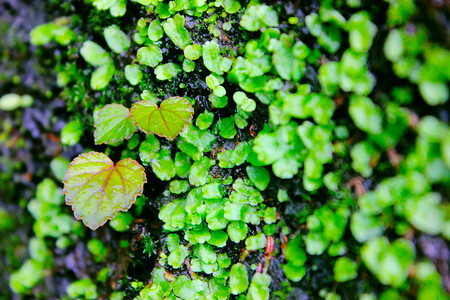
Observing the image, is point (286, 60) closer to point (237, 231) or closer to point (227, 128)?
point (227, 128)

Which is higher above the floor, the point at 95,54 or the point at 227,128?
the point at 95,54

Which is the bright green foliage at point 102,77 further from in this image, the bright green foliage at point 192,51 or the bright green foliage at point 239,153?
the bright green foliage at point 239,153

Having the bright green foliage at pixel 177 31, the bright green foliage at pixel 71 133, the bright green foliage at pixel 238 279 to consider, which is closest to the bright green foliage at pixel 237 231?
the bright green foliage at pixel 238 279

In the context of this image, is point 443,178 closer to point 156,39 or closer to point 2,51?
point 156,39

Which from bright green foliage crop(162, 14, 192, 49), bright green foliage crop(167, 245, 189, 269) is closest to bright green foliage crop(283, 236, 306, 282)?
bright green foliage crop(167, 245, 189, 269)

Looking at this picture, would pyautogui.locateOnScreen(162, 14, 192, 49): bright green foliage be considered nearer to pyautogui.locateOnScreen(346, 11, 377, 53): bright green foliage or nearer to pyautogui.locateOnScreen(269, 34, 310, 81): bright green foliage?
pyautogui.locateOnScreen(269, 34, 310, 81): bright green foliage

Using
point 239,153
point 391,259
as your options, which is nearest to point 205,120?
point 239,153
